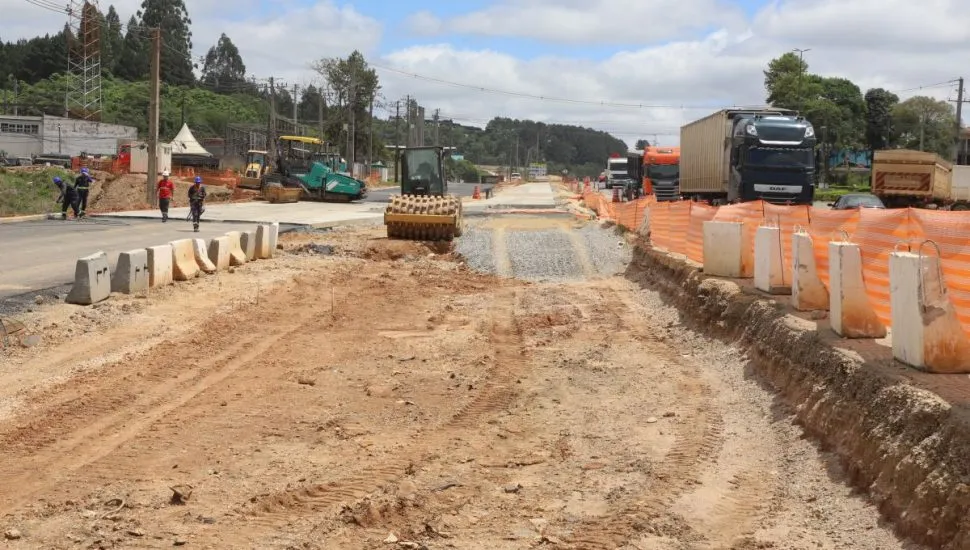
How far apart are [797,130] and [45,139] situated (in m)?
79.9

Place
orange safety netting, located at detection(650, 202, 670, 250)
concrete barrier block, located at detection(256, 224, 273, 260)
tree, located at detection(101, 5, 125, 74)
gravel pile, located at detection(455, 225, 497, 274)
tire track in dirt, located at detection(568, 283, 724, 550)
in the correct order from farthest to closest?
tree, located at detection(101, 5, 125, 74) < gravel pile, located at detection(455, 225, 497, 274) < orange safety netting, located at detection(650, 202, 670, 250) < concrete barrier block, located at detection(256, 224, 273, 260) < tire track in dirt, located at detection(568, 283, 724, 550)

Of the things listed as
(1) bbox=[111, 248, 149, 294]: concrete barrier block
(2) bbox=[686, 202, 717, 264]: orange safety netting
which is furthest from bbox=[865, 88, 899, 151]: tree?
(1) bbox=[111, 248, 149, 294]: concrete barrier block

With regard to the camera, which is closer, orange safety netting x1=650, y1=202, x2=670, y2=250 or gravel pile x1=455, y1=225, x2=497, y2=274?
orange safety netting x1=650, y1=202, x2=670, y2=250

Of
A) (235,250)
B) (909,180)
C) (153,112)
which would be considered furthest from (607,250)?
(909,180)

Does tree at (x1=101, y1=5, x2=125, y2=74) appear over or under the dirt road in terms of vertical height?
over

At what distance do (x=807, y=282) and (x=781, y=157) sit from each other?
792 inches

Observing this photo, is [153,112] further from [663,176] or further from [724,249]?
[724,249]

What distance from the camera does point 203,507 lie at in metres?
6.27

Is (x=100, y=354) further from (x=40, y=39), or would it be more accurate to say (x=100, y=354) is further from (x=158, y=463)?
(x=40, y=39)

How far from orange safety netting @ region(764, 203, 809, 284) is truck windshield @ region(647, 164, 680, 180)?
36402 mm

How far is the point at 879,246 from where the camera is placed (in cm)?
990

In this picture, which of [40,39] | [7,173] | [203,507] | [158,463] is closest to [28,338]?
[158,463]

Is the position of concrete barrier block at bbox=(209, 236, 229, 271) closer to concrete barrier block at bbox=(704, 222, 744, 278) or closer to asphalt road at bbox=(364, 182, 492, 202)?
concrete barrier block at bbox=(704, 222, 744, 278)

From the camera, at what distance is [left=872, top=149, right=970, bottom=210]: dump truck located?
45.8m
